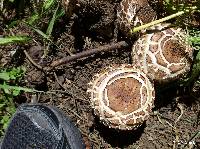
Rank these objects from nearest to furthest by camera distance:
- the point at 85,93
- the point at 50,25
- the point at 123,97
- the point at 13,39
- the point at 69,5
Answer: the point at 123,97, the point at 69,5, the point at 13,39, the point at 50,25, the point at 85,93

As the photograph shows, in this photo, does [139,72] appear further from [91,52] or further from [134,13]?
[91,52]

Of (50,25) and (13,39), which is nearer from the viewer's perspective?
(13,39)

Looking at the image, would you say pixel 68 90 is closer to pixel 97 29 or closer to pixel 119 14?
pixel 97 29

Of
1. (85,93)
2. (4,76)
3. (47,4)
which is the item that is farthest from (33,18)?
(85,93)

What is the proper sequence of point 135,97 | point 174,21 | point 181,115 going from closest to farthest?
point 135,97 → point 174,21 → point 181,115

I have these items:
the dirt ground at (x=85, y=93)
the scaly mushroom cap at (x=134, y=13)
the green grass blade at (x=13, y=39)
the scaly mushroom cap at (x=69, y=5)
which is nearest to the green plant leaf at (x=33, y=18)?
the dirt ground at (x=85, y=93)

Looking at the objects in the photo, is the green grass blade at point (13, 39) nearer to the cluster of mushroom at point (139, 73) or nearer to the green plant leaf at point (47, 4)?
the green plant leaf at point (47, 4)

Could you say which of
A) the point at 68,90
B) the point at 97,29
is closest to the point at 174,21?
the point at 97,29

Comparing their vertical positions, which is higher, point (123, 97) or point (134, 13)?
point (134, 13)

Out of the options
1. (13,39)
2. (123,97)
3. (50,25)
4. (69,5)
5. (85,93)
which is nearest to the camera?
(123,97)
